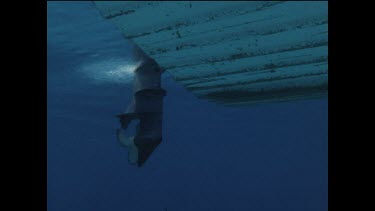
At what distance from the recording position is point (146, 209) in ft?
206

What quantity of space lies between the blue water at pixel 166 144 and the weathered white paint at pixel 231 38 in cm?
558

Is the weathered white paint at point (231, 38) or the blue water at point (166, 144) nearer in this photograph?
the weathered white paint at point (231, 38)

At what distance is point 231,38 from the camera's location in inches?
184

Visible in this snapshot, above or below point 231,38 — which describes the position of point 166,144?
below

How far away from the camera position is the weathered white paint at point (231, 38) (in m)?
3.94

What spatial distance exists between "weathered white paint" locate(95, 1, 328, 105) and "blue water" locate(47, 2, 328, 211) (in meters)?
5.58

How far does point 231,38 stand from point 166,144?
2693 centimetres

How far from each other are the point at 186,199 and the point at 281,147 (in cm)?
2843

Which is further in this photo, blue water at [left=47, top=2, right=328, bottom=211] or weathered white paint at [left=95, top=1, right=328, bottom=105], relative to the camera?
blue water at [left=47, top=2, right=328, bottom=211]

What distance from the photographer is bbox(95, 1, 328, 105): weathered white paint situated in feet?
12.9

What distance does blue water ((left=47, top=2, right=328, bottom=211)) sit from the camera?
1352 centimetres
